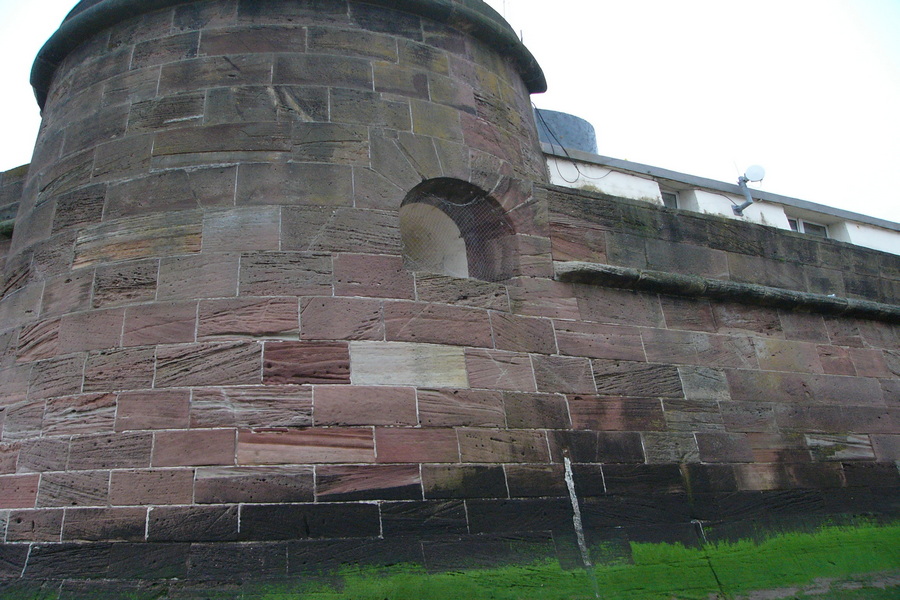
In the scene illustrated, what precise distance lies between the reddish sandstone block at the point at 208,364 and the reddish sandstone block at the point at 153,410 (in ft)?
0.23

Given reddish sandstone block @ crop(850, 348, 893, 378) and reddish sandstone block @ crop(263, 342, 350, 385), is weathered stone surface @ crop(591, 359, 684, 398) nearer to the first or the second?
reddish sandstone block @ crop(263, 342, 350, 385)

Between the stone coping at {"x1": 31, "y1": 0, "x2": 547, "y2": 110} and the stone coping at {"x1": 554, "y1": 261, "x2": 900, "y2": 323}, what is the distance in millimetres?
2065

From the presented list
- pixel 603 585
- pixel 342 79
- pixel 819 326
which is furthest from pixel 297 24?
pixel 819 326

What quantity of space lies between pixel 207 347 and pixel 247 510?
0.98 metres

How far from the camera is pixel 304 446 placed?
15.2 ft

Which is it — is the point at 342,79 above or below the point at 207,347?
above

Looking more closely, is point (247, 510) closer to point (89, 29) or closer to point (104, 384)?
point (104, 384)

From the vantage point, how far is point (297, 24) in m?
5.98

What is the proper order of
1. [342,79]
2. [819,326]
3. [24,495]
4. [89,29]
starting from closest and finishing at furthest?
[24,495], [342,79], [89,29], [819,326]

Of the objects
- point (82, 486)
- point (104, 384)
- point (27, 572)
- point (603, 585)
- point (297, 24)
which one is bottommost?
point (603, 585)

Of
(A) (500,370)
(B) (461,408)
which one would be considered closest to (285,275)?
(B) (461,408)

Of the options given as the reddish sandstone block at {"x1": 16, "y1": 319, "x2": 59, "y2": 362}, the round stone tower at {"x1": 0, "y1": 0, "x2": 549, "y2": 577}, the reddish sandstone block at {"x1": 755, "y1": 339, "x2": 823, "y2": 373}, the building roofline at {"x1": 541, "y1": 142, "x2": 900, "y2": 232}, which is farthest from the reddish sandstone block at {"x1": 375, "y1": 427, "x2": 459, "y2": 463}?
the building roofline at {"x1": 541, "y1": 142, "x2": 900, "y2": 232}

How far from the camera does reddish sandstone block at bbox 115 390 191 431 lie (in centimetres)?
466

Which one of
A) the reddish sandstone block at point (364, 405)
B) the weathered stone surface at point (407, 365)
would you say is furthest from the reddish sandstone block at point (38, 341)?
the weathered stone surface at point (407, 365)
